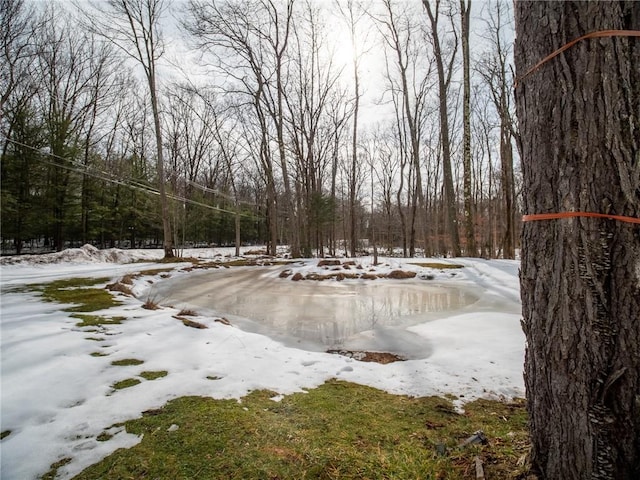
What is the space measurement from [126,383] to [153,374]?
192 millimetres

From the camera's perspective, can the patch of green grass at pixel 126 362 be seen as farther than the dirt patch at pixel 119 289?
No

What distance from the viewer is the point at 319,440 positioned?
59.6 inches

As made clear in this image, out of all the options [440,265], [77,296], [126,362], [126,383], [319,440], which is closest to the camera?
[319,440]

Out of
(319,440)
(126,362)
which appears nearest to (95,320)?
(126,362)

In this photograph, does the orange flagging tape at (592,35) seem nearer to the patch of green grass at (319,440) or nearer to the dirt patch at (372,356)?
the patch of green grass at (319,440)

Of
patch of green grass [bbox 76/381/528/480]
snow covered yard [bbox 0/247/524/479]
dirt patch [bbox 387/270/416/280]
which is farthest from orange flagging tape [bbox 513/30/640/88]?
dirt patch [bbox 387/270/416/280]

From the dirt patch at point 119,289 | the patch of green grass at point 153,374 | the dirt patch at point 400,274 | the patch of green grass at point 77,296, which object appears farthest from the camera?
the dirt patch at point 400,274

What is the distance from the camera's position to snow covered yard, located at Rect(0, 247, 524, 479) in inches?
59.5

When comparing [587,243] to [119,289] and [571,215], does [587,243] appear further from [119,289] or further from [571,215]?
[119,289]

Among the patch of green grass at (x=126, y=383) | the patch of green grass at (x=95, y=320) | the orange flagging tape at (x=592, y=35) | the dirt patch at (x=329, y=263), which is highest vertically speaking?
the orange flagging tape at (x=592, y=35)

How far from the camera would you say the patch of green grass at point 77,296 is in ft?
14.4

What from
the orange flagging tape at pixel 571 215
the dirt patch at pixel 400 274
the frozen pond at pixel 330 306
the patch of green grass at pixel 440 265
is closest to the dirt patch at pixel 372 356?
the frozen pond at pixel 330 306

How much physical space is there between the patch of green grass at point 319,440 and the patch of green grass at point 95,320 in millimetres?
2257

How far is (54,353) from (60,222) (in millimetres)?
17724
